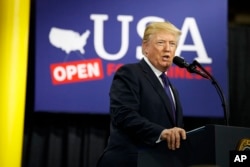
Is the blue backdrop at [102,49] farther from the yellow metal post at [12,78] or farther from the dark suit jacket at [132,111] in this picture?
the dark suit jacket at [132,111]

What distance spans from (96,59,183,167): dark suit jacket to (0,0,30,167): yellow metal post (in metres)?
1.39

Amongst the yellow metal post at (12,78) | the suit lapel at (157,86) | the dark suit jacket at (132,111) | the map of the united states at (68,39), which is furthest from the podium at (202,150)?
the map of the united states at (68,39)

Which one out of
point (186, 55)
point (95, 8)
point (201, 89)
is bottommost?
point (201, 89)

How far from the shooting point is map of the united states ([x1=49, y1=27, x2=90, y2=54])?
11.2 feet

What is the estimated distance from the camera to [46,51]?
3383mm

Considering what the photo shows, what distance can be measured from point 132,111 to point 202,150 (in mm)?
371

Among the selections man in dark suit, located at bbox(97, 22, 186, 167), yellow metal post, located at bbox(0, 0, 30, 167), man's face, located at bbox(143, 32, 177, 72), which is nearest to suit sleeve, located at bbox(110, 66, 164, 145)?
man in dark suit, located at bbox(97, 22, 186, 167)

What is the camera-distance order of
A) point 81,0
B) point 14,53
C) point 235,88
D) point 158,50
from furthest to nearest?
point 235,88 < point 81,0 < point 14,53 < point 158,50

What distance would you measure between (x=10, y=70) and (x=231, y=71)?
1524 millimetres

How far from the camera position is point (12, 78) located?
326 cm

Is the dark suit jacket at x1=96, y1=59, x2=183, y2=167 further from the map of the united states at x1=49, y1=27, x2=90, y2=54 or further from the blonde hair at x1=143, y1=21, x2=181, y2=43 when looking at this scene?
the map of the united states at x1=49, y1=27, x2=90, y2=54

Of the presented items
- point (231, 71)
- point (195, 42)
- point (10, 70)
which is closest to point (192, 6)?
point (195, 42)

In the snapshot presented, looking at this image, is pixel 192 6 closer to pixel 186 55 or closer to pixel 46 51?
pixel 186 55

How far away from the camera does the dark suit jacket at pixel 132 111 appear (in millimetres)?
1834
